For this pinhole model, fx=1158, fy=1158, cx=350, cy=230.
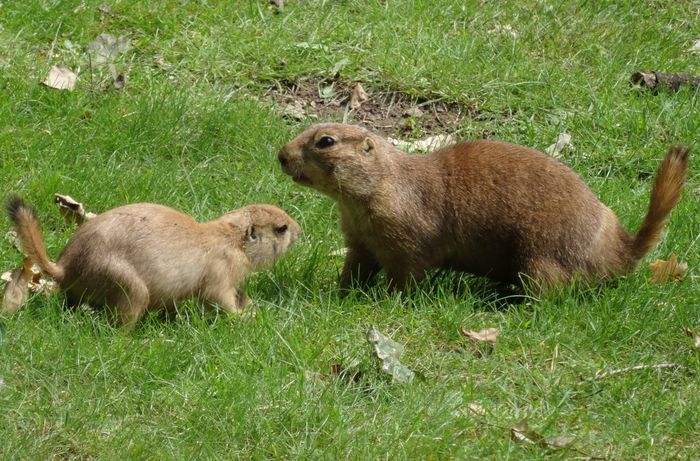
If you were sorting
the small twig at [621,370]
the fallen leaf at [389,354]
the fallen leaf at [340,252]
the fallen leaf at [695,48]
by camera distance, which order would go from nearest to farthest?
the fallen leaf at [389,354]
the small twig at [621,370]
the fallen leaf at [340,252]
the fallen leaf at [695,48]

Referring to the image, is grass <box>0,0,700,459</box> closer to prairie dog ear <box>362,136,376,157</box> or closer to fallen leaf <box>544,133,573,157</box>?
fallen leaf <box>544,133,573,157</box>

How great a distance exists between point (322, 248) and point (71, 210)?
135 cm

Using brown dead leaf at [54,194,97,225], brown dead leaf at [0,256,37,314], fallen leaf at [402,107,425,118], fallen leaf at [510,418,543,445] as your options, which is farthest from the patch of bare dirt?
fallen leaf at [510,418,543,445]

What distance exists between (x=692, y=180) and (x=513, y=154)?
1.62 m

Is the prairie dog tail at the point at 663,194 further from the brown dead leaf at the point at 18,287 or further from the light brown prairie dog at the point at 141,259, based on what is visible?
the brown dead leaf at the point at 18,287

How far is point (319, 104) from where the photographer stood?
25.4ft

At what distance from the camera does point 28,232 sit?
16.9 feet

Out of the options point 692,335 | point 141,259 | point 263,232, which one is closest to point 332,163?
point 263,232

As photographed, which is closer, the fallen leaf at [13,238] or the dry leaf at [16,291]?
the dry leaf at [16,291]

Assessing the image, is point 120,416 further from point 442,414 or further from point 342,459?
point 442,414

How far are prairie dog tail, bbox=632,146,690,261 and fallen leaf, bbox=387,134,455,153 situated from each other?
196 cm

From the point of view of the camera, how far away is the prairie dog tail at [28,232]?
202 inches

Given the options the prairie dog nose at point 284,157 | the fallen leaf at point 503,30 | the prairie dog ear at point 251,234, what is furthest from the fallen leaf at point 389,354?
the fallen leaf at point 503,30

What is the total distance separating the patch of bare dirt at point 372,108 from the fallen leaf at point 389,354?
8.92 ft
